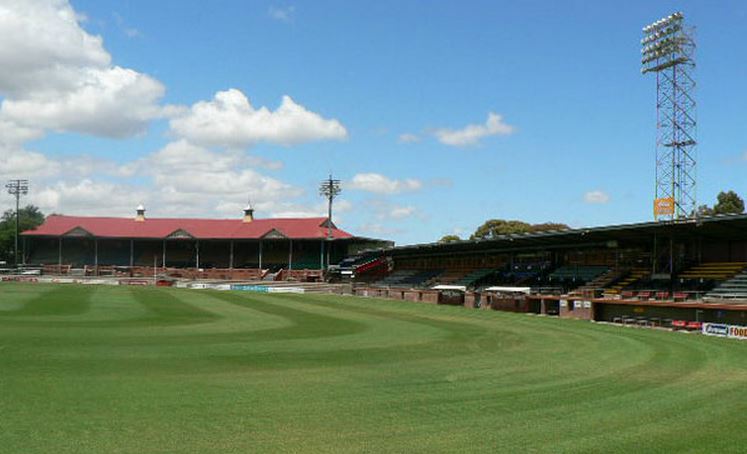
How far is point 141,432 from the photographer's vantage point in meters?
10.9

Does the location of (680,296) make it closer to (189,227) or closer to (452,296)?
(452,296)

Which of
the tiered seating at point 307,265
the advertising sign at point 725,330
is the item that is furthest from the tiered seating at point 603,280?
the tiered seating at point 307,265

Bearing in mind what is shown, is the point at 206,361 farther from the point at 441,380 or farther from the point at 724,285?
the point at 724,285

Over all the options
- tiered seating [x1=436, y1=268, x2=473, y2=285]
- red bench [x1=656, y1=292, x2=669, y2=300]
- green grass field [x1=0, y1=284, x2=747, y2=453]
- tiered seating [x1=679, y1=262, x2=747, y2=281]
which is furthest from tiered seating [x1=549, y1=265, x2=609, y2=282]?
green grass field [x1=0, y1=284, x2=747, y2=453]

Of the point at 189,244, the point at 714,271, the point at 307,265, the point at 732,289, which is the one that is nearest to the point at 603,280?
the point at 714,271

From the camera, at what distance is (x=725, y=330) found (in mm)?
31172

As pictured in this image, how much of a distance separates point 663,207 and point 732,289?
1647cm

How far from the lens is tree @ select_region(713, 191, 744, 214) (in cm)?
8081

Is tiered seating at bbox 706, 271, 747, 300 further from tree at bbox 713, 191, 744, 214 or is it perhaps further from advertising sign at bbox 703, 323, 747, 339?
tree at bbox 713, 191, 744, 214

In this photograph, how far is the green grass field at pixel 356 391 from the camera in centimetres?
1091

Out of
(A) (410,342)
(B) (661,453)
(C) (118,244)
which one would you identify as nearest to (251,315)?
(A) (410,342)

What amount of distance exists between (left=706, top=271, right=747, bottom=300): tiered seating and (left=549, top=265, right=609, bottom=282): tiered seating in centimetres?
1267

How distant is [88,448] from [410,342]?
52.5 feet

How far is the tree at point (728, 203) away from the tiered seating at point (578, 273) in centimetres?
3554
